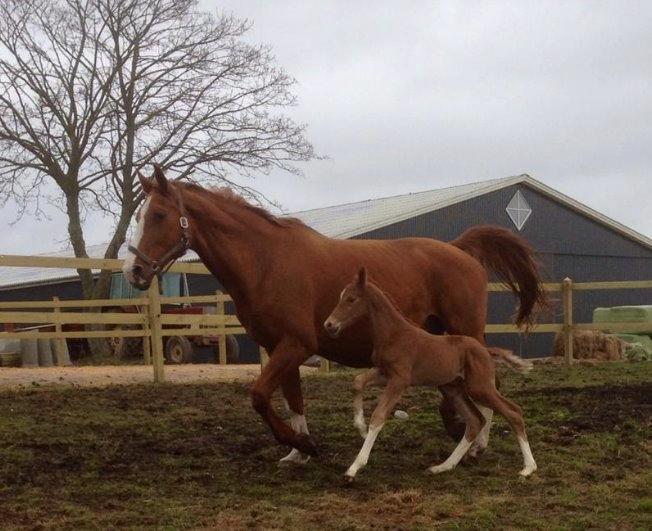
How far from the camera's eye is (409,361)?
5.72 metres

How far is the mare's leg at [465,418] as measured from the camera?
19.4ft

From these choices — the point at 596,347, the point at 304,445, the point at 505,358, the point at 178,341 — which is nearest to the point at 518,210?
the point at 596,347

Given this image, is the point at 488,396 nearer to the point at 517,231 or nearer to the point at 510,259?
the point at 510,259

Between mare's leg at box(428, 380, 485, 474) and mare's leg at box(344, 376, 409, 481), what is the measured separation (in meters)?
0.62

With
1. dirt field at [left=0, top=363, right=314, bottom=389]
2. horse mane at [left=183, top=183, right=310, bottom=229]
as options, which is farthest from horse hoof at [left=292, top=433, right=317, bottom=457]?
dirt field at [left=0, top=363, right=314, bottom=389]

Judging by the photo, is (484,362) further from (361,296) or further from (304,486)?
(304,486)

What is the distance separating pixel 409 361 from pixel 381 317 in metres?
0.34

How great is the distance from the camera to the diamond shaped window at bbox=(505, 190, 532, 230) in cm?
2586

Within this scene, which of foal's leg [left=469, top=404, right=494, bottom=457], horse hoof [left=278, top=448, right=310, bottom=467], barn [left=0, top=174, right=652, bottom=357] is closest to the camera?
horse hoof [left=278, top=448, right=310, bottom=467]

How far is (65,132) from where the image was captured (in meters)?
24.1

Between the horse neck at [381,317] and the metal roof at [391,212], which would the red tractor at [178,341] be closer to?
the metal roof at [391,212]

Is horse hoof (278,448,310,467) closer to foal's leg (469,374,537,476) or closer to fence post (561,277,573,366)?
foal's leg (469,374,537,476)

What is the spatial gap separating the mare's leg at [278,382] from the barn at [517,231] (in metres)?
16.7

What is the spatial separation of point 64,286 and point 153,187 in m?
25.1
